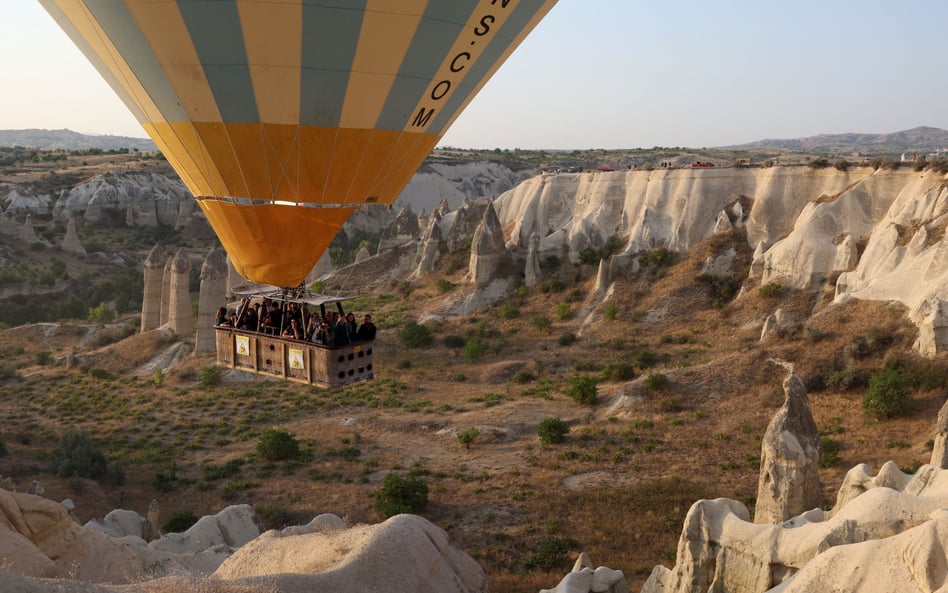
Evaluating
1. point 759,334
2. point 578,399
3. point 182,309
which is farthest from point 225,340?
point 182,309

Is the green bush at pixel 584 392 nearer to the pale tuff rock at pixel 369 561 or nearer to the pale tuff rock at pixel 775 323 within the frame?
the pale tuff rock at pixel 775 323

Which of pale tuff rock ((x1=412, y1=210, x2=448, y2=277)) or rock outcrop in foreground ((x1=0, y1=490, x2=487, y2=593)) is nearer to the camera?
rock outcrop in foreground ((x1=0, y1=490, x2=487, y2=593))

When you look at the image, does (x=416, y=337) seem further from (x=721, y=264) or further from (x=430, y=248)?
(x=721, y=264)

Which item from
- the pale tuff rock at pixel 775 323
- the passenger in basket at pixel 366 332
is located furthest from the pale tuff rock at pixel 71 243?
the passenger in basket at pixel 366 332

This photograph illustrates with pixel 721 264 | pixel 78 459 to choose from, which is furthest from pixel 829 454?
pixel 78 459

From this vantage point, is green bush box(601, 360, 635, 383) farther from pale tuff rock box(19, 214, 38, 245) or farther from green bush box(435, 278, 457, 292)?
pale tuff rock box(19, 214, 38, 245)

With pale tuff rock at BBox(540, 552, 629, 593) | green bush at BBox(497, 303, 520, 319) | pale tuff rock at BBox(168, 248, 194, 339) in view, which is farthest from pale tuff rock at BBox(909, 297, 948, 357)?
pale tuff rock at BBox(168, 248, 194, 339)

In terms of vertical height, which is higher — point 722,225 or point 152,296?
point 722,225
